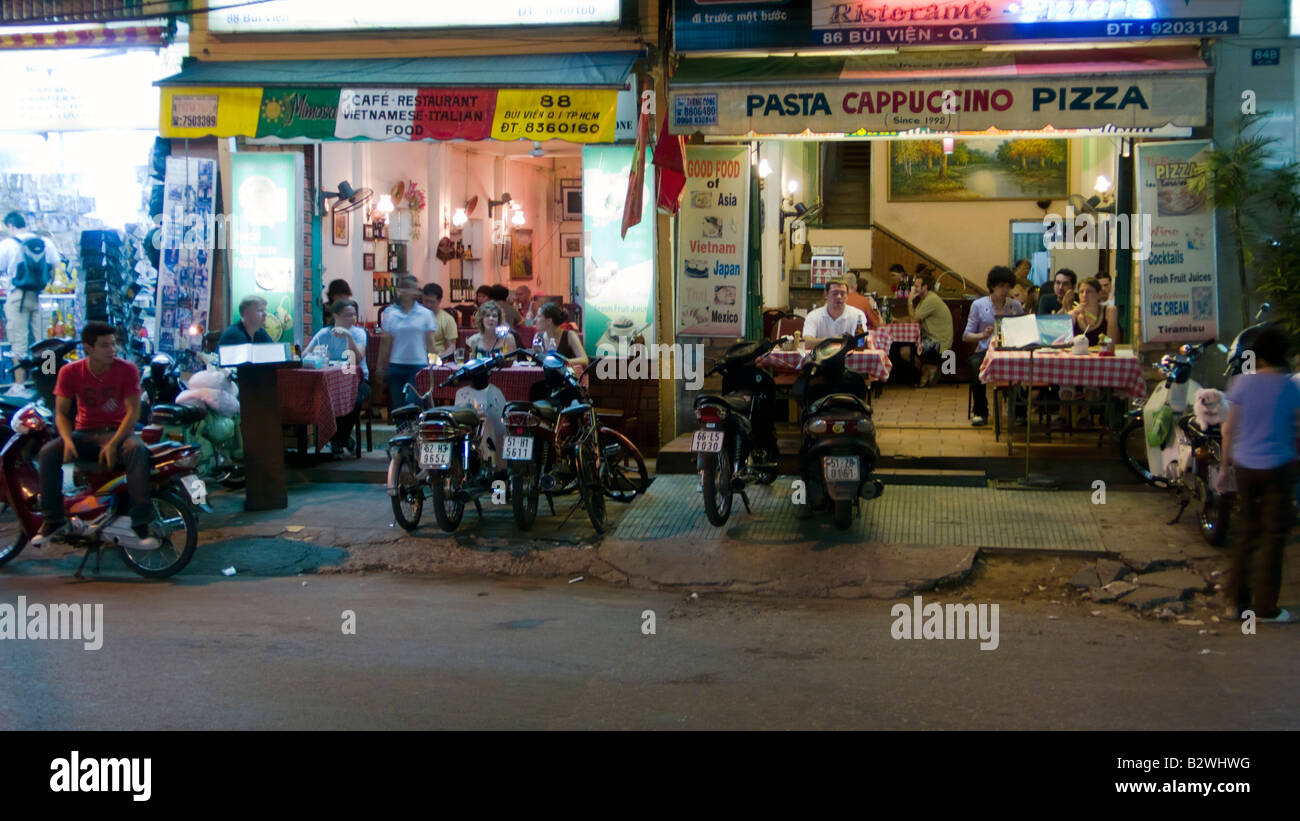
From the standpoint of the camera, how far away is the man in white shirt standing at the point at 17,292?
14.8 meters

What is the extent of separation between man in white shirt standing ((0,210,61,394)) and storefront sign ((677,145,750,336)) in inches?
312

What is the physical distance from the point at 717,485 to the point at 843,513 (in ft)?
3.31

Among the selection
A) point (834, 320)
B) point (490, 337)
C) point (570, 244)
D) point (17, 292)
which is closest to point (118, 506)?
point (490, 337)

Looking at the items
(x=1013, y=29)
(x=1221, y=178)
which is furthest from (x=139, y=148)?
(x=1221, y=178)

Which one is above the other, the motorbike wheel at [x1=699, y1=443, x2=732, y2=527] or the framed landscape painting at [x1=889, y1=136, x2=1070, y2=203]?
the framed landscape painting at [x1=889, y1=136, x2=1070, y2=203]

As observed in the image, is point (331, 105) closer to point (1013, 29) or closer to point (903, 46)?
point (903, 46)

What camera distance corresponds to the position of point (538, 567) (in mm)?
9141

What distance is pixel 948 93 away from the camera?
11445 mm

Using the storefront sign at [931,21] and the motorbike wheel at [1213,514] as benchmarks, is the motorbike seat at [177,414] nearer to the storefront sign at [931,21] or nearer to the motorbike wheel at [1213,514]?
the storefront sign at [931,21]

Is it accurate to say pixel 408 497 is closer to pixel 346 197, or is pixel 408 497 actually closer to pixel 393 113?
pixel 393 113

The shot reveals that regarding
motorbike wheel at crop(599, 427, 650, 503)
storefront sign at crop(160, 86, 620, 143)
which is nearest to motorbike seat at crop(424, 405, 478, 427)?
motorbike wheel at crop(599, 427, 650, 503)

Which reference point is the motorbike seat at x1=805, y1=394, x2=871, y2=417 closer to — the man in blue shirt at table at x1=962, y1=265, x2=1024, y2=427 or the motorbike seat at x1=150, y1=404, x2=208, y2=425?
the man in blue shirt at table at x1=962, y1=265, x2=1024, y2=427

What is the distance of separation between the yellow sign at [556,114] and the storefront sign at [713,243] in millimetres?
1107

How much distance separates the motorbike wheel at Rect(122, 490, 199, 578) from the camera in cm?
867
